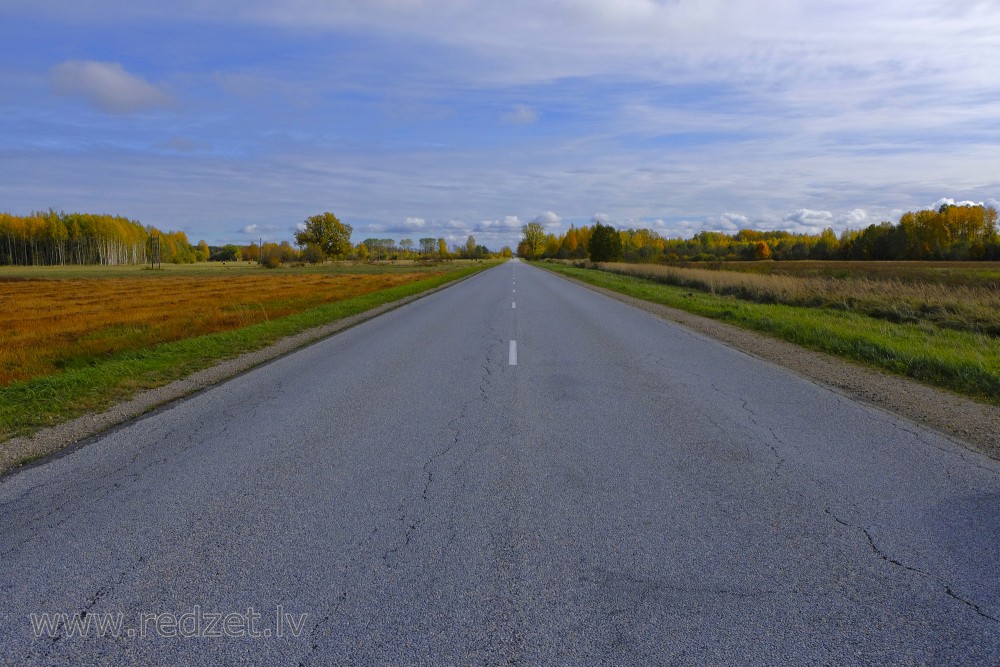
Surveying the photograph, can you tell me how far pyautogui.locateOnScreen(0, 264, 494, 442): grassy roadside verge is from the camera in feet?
23.3

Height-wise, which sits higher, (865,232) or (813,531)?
(865,232)

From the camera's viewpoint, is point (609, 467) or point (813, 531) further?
point (609, 467)

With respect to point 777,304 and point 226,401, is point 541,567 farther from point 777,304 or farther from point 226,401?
point 777,304

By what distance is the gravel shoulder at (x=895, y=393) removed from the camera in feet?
21.4

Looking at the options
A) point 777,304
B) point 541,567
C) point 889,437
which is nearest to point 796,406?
point 889,437

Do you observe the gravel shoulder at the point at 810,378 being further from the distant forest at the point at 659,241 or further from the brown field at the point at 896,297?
the distant forest at the point at 659,241

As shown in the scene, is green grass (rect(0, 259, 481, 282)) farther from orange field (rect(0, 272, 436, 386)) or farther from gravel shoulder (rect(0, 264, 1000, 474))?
gravel shoulder (rect(0, 264, 1000, 474))

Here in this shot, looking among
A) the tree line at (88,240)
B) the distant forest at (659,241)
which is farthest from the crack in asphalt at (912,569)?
the tree line at (88,240)

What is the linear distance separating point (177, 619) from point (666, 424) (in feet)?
16.4

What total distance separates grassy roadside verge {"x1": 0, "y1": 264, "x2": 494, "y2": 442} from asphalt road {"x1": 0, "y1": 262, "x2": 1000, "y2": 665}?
1.37 m

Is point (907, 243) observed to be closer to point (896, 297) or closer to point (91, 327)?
point (896, 297)

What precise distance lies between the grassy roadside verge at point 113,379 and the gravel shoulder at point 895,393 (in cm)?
1010

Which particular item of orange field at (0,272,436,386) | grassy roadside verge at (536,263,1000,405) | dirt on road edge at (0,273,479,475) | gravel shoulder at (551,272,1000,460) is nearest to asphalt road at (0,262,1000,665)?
dirt on road edge at (0,273,479,475)

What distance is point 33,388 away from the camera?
8531mm
